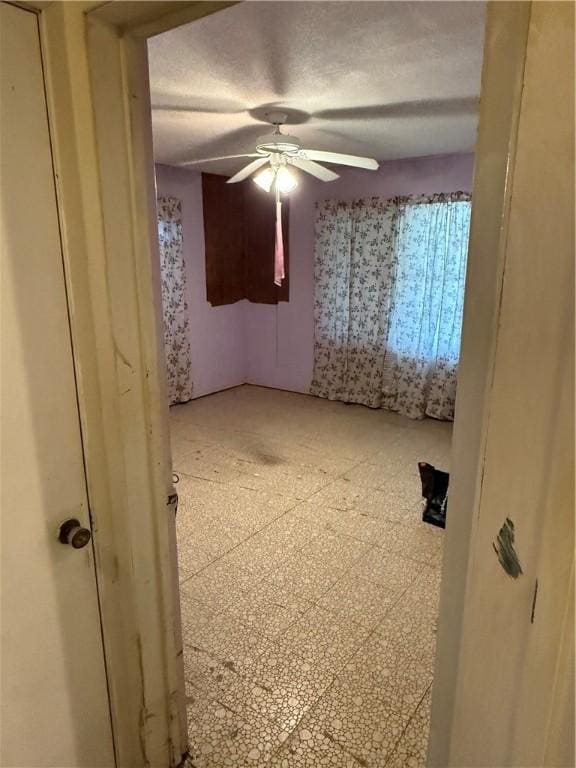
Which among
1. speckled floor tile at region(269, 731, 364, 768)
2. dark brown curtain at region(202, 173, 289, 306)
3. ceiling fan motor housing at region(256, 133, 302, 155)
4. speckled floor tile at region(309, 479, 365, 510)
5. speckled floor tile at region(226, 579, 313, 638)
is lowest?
speckled floor tile at region(269, 731, 364, 768)

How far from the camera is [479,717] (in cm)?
61

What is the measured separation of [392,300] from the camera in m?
4.64

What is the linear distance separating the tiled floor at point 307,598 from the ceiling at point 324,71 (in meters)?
2.10

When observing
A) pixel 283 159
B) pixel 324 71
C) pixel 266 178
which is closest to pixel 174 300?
pixel 266 178

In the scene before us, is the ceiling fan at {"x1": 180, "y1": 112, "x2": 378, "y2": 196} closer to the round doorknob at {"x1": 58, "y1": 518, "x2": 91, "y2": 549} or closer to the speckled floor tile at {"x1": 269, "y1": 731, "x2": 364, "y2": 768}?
the round doorknob at {"x1": 58, "y1": 518, "x2": 91, "y2": 549}

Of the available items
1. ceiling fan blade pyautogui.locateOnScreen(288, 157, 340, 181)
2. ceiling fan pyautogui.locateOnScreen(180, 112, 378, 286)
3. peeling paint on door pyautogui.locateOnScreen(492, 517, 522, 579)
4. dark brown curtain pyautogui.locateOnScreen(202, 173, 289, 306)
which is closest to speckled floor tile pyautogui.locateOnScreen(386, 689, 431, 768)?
peeling paint on door pyautogui.locateOnScreen(492, 517, 522, 579)

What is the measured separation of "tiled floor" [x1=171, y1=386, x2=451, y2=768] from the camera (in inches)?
65.5

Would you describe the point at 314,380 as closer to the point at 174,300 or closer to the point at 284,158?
the point at 174,300

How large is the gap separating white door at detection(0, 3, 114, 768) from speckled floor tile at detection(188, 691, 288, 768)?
18.7 inches

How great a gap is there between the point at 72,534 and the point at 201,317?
4.26 meters

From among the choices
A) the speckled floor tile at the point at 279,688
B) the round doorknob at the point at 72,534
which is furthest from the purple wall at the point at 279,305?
the round doorknob at the point at 72,534

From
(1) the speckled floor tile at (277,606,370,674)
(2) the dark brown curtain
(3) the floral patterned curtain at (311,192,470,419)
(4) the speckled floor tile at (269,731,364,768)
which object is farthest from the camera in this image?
(2) the dark brown curtain

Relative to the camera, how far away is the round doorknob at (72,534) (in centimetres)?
109

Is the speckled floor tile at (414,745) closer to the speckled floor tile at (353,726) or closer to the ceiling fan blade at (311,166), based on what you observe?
the speckled floor tile at (353,726)
